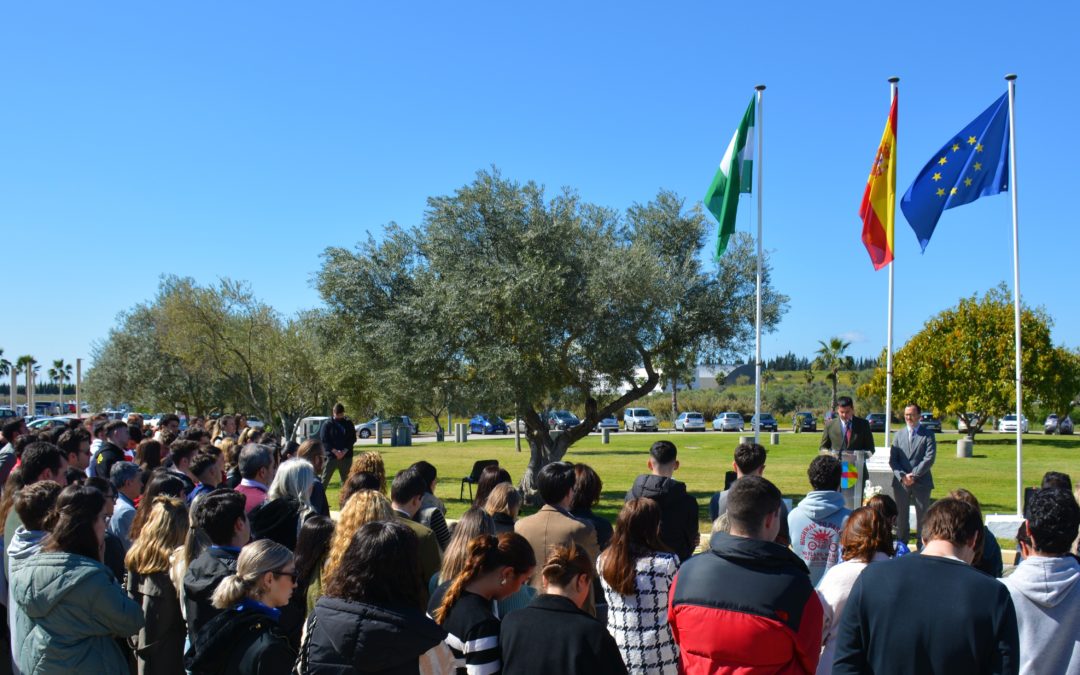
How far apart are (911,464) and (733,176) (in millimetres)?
5395

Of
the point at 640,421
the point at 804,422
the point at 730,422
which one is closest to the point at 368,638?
the point at 804,422

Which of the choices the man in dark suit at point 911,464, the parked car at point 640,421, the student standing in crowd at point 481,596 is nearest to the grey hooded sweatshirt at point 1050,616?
the student standing in crowd at point 481,596

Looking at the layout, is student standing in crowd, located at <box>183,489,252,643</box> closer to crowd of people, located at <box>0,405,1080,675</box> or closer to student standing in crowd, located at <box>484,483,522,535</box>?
crowd of people, located at <box>0,405,1080,675</box>

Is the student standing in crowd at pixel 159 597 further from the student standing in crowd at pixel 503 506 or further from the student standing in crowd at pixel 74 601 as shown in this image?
the student standing in crowd at pixel 503 506

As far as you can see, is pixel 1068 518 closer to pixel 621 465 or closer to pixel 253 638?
pixel 253 638

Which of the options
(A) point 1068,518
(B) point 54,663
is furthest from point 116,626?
(A) point 1068,518

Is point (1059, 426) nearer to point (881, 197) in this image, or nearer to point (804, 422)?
point (804, 422)

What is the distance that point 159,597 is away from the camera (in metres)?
4.55

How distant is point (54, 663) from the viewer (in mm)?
4109

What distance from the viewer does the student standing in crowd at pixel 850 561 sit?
4027 millimetres

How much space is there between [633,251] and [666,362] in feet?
8.90

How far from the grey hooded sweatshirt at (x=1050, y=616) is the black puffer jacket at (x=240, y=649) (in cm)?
→ 318

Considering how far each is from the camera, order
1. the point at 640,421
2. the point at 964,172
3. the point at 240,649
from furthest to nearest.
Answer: the point at 640,421, the point at 964,172, the point at 240,649

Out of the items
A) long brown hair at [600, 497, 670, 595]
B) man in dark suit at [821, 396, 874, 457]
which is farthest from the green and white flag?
long brown hair at [600, 497, 670, 595]
